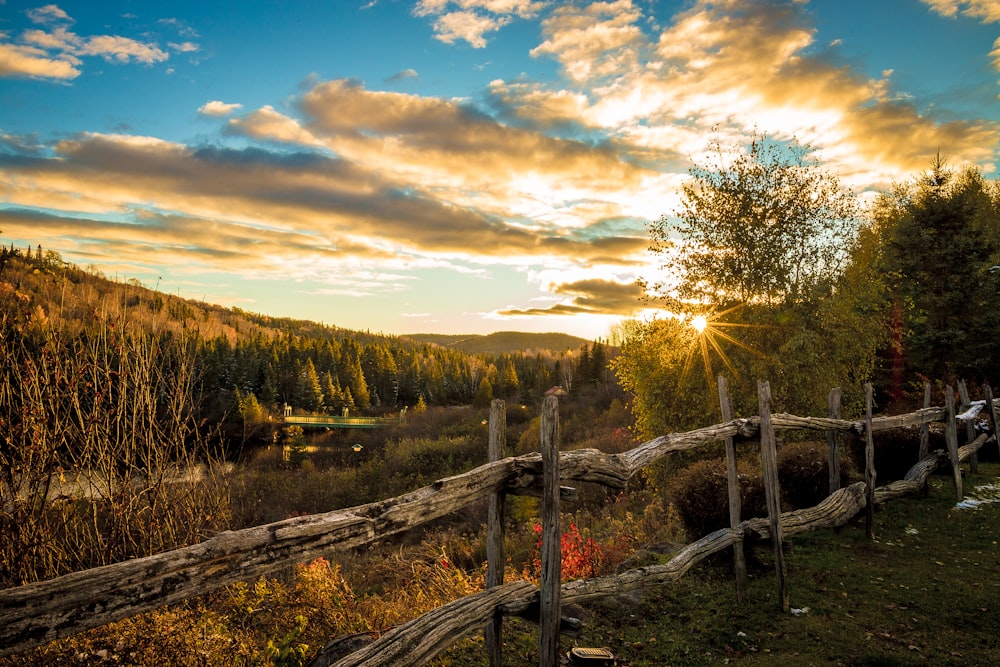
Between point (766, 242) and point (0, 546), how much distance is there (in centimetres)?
1753

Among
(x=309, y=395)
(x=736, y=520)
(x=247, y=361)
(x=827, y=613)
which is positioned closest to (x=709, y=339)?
(x=736, y=520)

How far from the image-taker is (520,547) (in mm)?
14547

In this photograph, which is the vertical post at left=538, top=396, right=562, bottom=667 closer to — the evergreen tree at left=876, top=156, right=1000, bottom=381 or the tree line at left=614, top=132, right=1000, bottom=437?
the tree line at left=614, top=132, right=1000, bottom=437

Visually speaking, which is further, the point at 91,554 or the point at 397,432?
the point at 397,432

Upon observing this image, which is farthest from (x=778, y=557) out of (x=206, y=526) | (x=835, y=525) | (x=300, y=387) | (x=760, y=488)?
(x=300, y=387)

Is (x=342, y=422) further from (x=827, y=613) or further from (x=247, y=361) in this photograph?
(x=827, y=613)

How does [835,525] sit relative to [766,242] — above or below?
below

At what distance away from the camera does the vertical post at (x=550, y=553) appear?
3.94 meters

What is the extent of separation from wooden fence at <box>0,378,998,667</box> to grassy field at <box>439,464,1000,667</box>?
1.46 ft

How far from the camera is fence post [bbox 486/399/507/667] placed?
12.9 ft

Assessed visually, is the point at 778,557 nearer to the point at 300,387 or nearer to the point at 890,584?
the point at 890,584

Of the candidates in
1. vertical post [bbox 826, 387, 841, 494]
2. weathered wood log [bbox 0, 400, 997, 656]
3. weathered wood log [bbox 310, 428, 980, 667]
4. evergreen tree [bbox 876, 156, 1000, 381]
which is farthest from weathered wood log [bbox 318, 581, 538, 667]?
evergreen tree [bbox 876, 156, 1000, 381]

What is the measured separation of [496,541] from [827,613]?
4080 millimetres

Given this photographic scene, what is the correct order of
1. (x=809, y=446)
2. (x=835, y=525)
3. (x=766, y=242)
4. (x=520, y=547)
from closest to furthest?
(x=835, y=525), (x=809, y=446), (x=520, y=547), (x=766, y=242)
